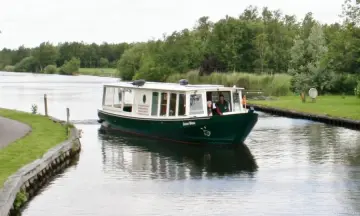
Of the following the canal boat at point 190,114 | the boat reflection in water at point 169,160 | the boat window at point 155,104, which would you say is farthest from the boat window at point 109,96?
the boat window at point 155,104

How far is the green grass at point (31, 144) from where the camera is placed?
68.5 ft

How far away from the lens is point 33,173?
20.0 m

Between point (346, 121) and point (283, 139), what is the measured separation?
6.98m

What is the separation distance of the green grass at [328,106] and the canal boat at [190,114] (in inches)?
408

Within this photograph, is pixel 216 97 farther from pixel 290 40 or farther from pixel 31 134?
pixel 290 40

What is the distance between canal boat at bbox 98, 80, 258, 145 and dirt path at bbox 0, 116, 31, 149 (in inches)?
238

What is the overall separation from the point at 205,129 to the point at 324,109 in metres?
16.9

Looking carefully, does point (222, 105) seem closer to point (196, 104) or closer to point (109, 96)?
point (196, 104)

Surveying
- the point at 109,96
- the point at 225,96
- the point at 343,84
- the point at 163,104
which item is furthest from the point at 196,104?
the point at 343,84

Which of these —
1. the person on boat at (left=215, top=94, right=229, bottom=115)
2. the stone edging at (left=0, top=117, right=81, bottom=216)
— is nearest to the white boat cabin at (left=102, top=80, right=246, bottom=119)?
the person on boat at (left=215, top=94, right=229, bottom=115)

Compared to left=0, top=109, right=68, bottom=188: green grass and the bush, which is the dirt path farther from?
the bush

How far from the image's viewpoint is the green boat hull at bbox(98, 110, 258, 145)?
29172mm

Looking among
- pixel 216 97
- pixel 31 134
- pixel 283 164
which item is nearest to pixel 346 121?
pixel 216 97

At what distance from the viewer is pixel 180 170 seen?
2422cm
